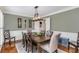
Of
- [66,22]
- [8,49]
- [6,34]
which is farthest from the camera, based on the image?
[66,22]

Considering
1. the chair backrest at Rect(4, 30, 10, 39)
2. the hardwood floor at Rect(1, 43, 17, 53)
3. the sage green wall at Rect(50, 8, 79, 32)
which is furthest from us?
the sage green wall at Rect(50, 8, 79, 32)

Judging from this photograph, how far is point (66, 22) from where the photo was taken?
237cm

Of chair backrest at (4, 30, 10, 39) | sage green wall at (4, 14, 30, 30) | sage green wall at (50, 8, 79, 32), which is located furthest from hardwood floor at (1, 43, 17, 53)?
sage green wall at (50, 8, 79, 32)

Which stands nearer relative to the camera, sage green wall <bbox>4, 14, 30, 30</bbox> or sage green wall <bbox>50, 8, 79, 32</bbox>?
sage green wall <bbox>4, 14, 30, 30</bbox>

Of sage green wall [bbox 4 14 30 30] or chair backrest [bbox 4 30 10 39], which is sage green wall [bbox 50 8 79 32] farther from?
chair backrest [bbox 4 30 10 39]

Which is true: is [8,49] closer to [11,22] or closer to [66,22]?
[11,22]

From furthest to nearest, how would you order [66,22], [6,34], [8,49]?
1. [66,22]
2. [6,34]
3. [8,49]

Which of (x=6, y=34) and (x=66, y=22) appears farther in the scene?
(x=66, y=22)

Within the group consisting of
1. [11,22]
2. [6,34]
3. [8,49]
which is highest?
[11,22]

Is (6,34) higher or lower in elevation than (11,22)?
lower

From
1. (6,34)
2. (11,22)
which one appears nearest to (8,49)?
(6,34)

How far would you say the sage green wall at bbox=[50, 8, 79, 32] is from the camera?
7.34 feet
